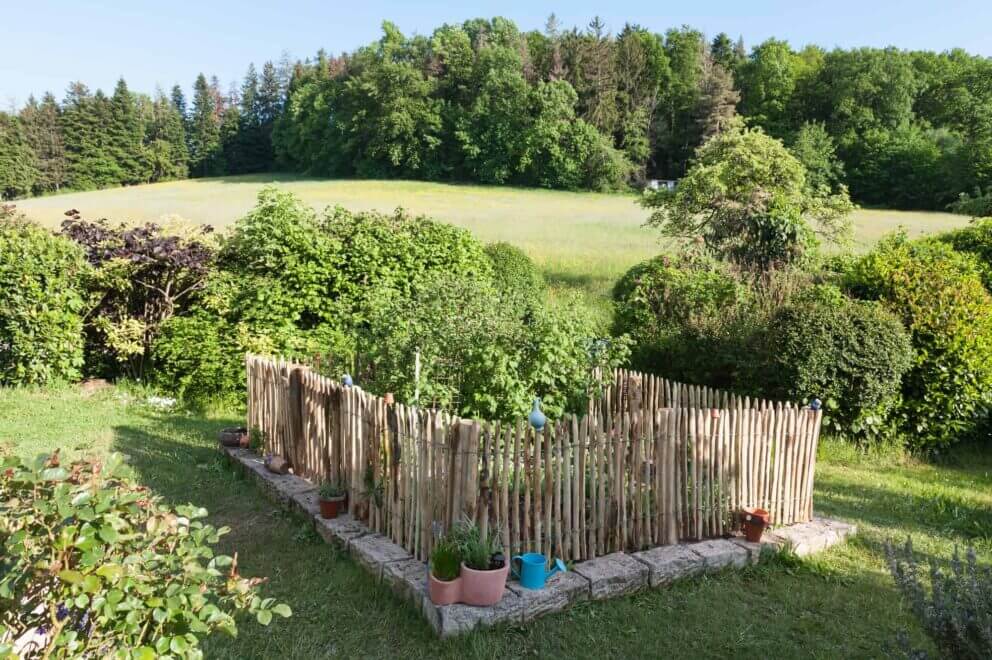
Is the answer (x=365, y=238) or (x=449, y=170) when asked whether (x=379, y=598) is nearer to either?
(x=365, y=238)

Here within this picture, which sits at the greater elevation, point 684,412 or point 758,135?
point 758,135

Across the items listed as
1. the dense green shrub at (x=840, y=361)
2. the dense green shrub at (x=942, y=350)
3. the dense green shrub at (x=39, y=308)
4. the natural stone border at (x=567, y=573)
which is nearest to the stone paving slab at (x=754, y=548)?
the natural stone border at (x=567, y=573)

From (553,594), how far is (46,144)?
2018 inches

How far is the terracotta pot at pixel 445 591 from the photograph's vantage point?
3977 millimetres

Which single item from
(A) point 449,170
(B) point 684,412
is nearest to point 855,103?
(A) point 449,170

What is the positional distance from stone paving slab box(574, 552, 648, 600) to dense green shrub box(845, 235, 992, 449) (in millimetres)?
6168

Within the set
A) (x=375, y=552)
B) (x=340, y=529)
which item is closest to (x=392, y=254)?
(x=340, y=529)

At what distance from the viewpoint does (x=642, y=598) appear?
4.46 meters

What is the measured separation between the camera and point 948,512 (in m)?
6.57

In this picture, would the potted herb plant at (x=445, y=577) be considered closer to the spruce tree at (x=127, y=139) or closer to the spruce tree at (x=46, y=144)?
the spruce tree at (x=46, y=144)

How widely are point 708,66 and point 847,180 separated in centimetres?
1729

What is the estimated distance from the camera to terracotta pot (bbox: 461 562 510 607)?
157 inches

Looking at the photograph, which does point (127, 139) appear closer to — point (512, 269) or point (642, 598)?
point (512, 269)

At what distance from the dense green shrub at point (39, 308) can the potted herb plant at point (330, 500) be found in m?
7.02
